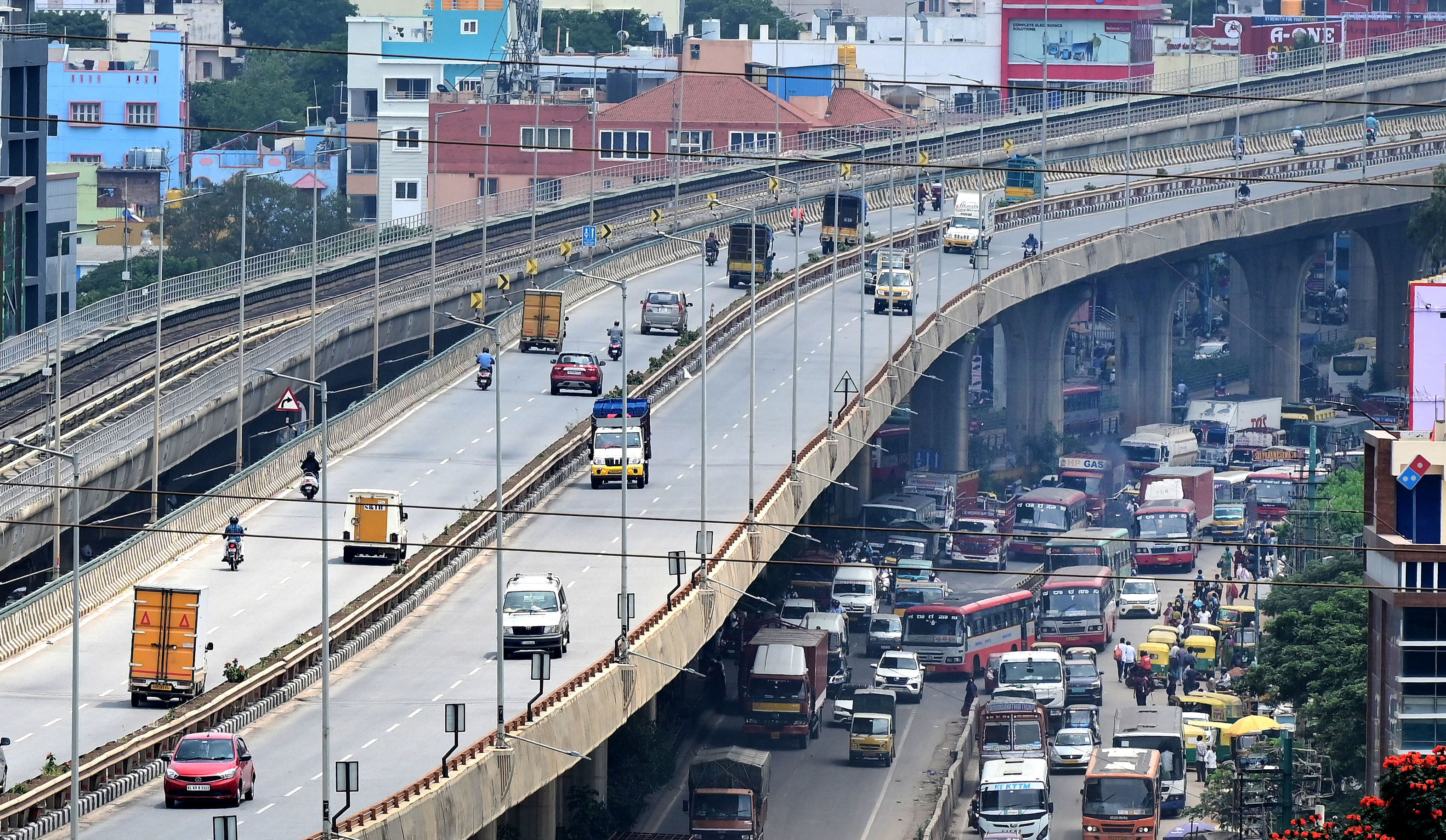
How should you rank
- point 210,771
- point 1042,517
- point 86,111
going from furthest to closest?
1. point 86,111
2. point 1042,517
3. point 210,771

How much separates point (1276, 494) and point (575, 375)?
35158mm

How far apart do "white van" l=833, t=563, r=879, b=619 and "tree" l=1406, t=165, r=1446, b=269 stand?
2138 inches

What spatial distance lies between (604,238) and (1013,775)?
66699mm

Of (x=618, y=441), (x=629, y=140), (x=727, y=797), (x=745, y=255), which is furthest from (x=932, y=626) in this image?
(x=629, y=140)

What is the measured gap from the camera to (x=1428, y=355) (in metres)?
57.4

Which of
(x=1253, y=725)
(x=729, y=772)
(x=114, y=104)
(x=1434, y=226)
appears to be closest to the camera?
(x=729, y=772)

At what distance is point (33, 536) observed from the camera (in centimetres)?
7769

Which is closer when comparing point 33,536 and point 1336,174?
point 33,536

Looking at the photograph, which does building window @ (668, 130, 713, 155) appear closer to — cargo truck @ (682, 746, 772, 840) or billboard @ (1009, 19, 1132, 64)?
billboard @ (1009, 19, 1132, 64)

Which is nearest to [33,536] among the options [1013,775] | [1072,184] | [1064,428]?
[1013,775]

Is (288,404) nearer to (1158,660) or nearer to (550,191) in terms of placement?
(1158,660)

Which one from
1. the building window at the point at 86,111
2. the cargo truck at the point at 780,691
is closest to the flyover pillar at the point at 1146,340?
the building window at the point at 86,111

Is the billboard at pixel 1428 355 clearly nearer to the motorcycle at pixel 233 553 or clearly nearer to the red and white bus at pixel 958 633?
the motorcycle at pixel 233 553

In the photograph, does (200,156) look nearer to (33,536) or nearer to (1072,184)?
(1072,184)
